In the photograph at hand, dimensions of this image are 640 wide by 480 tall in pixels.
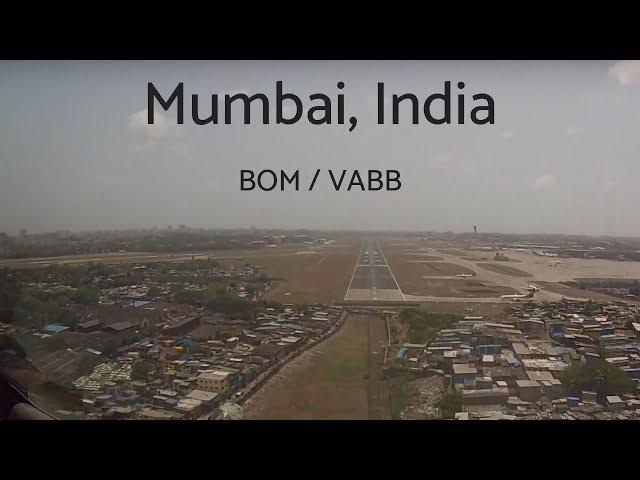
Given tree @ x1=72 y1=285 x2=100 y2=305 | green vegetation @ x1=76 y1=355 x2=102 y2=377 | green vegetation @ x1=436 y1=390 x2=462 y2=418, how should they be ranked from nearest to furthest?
green vegetation @ x1=436 y1=390 x2=462 y2=418 → green vegetation @ x1=76 y1=355 x2=102 y2=377 → tree @ x1=72 y1=285 x2=100 y2=305

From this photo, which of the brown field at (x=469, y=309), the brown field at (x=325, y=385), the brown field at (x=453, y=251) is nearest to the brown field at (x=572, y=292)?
the brown field at (x=469, y=309)

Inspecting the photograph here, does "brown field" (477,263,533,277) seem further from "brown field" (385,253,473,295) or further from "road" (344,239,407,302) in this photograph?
"road" (344,239,407,302)

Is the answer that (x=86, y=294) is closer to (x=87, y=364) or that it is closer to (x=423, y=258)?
(x=87, y=364)

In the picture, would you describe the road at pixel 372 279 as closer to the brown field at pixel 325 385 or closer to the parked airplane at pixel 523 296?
the brown field at pixel 325 385

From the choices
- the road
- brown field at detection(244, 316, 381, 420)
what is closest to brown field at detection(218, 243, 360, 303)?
the road

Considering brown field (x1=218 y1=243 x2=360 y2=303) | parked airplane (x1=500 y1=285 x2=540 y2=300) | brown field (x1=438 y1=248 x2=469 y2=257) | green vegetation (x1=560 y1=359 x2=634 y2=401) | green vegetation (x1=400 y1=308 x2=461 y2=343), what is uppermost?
brown field (x1=438 y1=248 x2=469 y2=257)

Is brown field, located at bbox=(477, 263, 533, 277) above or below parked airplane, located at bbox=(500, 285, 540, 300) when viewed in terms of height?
above
